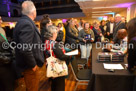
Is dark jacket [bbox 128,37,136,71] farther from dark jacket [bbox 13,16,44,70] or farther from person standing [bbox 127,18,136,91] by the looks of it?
dark jacket [bbox 13,16,44,70]

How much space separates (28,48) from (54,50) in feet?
1.28

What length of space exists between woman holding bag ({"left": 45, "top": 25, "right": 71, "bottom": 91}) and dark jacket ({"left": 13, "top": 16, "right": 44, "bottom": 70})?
0.61 feet

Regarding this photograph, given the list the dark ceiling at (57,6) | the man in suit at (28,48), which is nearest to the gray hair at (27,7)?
the man in suit at (28,48)

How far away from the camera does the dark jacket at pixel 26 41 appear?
1.42 meters

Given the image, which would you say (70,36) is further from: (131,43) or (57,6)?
(57,6)

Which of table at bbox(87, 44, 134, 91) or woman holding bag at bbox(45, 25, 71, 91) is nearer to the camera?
table at bbox(87, 44, 134, 91)

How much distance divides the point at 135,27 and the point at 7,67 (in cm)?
195

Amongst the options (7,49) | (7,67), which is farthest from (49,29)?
(7,67)

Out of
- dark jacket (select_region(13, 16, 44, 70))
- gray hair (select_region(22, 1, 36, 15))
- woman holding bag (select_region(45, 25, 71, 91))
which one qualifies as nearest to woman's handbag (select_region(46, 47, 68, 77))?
woman holding bag (select_region(45, 25, 71, 91))

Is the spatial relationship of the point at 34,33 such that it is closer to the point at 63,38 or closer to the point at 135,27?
the point at 135,27

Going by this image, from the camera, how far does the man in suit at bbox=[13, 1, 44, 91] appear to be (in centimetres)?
142

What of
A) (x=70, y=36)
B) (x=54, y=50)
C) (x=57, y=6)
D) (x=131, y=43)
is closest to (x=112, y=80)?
(x=131, y=43)

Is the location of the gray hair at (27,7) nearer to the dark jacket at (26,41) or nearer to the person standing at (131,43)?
the dark jacket at (26,41)

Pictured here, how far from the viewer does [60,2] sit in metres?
16.0
